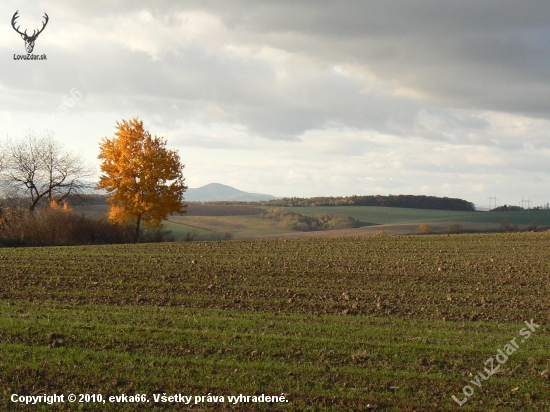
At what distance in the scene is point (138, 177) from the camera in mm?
43250

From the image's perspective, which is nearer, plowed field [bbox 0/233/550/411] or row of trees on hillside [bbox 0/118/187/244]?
plowed field [bbox 0/233/550/411]

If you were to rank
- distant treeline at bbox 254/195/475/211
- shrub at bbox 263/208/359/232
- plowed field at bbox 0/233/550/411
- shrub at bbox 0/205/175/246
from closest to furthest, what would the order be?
plowed field at bbox 0/233/550/411
shrub at bbox 0/205/175/246
shrub at bbox 263/208/359/232
distant treeline at bbox 254/195/475/211

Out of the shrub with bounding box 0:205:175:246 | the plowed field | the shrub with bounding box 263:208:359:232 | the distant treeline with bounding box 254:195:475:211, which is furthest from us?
the distant treeline with bounding box 254:195:475:211

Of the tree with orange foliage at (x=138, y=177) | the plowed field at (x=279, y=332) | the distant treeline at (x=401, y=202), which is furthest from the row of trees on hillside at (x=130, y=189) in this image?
the distant treeline at (x=401, y=202)

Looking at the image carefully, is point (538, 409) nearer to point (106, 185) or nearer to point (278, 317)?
point (278, 317)

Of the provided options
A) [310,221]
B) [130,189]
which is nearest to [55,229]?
[130,189]

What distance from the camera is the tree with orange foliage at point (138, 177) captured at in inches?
1677

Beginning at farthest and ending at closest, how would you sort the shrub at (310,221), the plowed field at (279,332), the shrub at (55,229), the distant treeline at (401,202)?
the distant treeline at (401,202)
the shrub at (310,221)
the shrub at (55,229)
the plowed field at (279,332)

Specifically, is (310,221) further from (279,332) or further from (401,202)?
(279,332)

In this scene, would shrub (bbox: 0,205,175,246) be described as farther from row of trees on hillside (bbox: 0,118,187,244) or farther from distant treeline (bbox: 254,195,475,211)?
distant treeline (bbox: 254,195,475,211)

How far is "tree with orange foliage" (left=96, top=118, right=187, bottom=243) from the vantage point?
140 feet

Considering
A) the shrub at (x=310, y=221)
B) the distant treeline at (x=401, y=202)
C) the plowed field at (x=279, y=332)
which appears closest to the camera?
the plowed field at (x=279, y=332)

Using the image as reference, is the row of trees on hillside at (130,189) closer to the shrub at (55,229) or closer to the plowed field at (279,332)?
the shrub at (55,229)

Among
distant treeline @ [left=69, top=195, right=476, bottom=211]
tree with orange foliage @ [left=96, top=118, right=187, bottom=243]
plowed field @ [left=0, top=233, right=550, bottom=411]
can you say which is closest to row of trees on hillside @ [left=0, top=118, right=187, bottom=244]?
tree with orange foliage @ [left=96, top=118, right=187, bottom=243]
